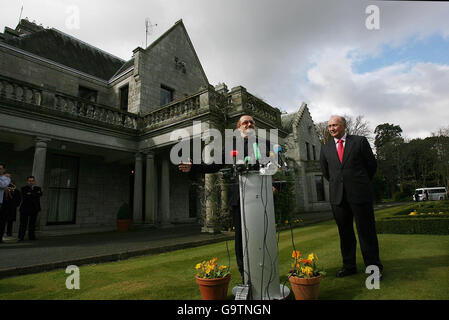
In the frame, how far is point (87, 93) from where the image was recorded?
1459cm

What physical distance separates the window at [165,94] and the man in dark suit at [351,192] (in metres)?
13.4

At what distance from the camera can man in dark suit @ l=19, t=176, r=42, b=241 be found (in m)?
7.67

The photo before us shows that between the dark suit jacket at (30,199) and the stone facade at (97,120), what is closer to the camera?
the dark suit jacket at (30,199)

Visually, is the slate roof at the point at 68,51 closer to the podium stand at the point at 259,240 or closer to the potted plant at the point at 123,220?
the potted plant at the point at 123,220

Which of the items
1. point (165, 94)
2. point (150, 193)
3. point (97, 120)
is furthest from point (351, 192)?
point (165, 94)

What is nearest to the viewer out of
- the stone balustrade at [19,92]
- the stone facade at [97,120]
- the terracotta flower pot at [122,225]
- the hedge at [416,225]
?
the hedge at [416,225]

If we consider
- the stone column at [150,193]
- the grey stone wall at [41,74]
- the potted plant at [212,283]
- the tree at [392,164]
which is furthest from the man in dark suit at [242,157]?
the tree at [392,164]

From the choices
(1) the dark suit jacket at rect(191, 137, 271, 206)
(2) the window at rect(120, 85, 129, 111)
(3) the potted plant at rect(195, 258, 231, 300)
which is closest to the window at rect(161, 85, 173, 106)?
(2) the window at rect(120, 85, 129, 111)

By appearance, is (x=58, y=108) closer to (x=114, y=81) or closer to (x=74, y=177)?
(x=74, y=177)

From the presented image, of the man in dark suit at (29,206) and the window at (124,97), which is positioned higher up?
the window at (124,97)

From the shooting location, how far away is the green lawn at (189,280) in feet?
8.57

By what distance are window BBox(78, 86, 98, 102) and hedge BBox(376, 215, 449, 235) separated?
16.0 m

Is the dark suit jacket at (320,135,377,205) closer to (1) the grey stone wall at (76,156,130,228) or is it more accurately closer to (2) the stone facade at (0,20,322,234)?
(2) the stone facade at (0,20,322,234)
